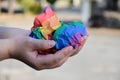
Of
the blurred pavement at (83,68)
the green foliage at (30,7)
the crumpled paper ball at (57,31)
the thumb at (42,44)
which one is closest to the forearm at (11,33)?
the crumpled paper ball at (57,31)

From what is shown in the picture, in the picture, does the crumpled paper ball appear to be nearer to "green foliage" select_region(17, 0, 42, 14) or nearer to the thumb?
the thumb

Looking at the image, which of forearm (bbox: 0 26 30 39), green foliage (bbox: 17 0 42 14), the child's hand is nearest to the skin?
the child's hand

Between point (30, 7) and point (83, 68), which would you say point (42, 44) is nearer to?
point (83, 68)

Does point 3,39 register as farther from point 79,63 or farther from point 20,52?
point 79,63

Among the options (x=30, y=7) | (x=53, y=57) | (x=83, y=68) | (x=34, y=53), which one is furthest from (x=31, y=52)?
(x=30, y=7)

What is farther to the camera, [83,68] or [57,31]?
[83,68]

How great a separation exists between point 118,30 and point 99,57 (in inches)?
278

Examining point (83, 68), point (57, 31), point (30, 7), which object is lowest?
point (30, 7)

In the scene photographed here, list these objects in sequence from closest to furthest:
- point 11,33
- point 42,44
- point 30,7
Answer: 1. point 42,44
2. point 11,33
3. point 30,7

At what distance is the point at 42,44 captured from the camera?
263cm

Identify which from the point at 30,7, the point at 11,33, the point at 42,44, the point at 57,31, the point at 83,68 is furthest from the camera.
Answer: the point at 30,7

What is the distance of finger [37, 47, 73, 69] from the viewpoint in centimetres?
269

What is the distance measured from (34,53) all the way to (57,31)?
0.70 ft

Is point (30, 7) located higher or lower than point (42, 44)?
lower
